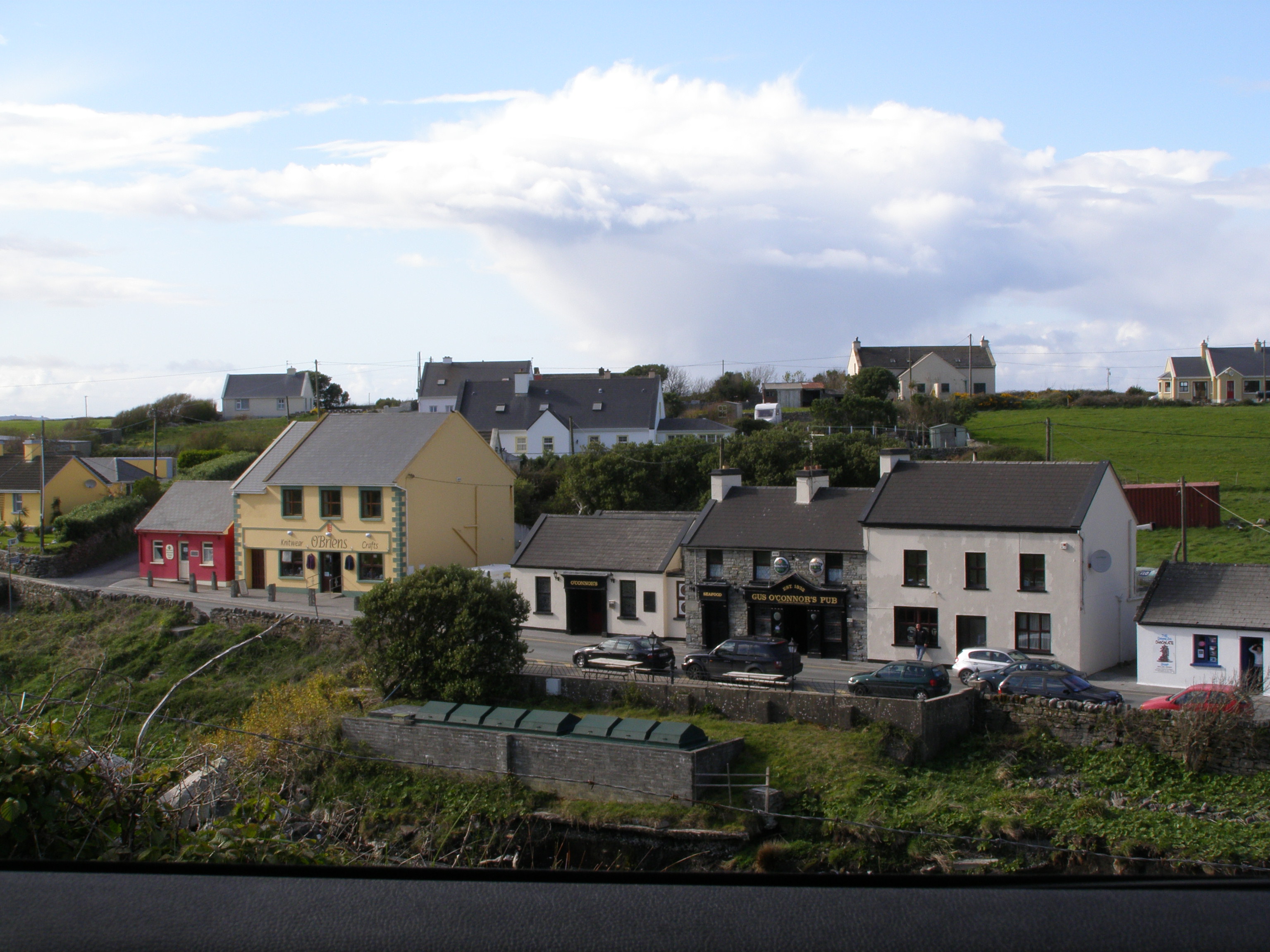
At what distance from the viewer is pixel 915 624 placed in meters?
30.1

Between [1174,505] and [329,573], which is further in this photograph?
[1174,505]

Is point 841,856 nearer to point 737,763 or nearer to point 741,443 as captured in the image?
point 737,763

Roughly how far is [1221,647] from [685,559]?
15921mm

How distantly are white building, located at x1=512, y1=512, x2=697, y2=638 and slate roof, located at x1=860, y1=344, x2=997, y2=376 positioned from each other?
184ft

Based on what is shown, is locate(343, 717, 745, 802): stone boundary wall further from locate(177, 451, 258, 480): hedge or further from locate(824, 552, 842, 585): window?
locate(177, 451, 258, 480): hedge

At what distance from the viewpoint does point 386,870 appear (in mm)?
2787

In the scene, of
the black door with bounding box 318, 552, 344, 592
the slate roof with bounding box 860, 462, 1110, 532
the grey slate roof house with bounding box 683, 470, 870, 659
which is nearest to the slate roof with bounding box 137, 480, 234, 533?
the black door with bounding box 318, 552, 344, 592

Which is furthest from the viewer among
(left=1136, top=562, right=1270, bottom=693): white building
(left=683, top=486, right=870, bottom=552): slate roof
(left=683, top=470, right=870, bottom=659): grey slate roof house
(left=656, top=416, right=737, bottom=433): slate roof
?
(left=656, top=416, right=737, bottom=433): slate roof

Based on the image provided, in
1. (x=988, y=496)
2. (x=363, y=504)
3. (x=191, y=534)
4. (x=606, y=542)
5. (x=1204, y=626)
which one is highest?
(x=988, y=496)

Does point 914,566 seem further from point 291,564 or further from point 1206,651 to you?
point 291,564

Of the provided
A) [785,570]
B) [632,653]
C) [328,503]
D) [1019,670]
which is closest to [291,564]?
[328,503]

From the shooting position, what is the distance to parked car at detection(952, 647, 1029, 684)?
26812 millimetres

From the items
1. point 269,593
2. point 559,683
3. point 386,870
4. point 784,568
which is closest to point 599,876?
point 386,870

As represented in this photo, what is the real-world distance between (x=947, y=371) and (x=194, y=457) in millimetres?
61223
